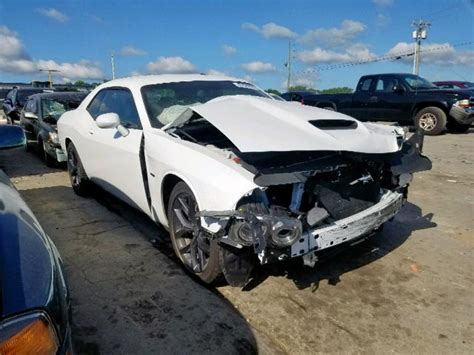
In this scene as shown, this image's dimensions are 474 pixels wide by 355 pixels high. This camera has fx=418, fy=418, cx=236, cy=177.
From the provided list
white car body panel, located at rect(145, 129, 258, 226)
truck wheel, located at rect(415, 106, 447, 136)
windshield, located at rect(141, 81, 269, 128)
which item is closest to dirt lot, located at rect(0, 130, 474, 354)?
white car body panel, located at rect(145, 129, 258, 226)

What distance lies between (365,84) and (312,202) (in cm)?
1056

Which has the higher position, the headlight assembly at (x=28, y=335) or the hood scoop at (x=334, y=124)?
the hood scoop at (x=334, y=124)

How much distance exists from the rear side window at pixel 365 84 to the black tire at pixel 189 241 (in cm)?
1055

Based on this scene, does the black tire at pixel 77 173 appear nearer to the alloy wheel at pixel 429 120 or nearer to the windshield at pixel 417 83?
the alloy wheel at pixel 429 120

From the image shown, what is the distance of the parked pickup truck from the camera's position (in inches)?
430

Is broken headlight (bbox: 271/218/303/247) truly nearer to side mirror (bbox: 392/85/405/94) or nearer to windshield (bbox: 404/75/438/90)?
side mirror (bbox: 392/85/405/94)

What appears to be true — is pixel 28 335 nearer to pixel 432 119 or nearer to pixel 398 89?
pixel 432 119

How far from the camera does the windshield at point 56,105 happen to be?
8.22 meters

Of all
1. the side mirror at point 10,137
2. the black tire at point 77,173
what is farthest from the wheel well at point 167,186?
the black tire at point 77,173

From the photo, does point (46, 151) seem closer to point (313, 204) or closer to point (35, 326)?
point (313, 204)

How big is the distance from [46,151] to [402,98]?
916 centimetres

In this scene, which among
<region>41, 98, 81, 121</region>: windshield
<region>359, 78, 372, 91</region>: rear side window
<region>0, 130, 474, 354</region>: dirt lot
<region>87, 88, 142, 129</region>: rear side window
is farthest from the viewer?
<region>359, 78, 372, 91</region>: rear side window

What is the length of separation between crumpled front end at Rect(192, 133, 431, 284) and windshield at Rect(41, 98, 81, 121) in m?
6.43

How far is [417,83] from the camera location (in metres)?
11.8
